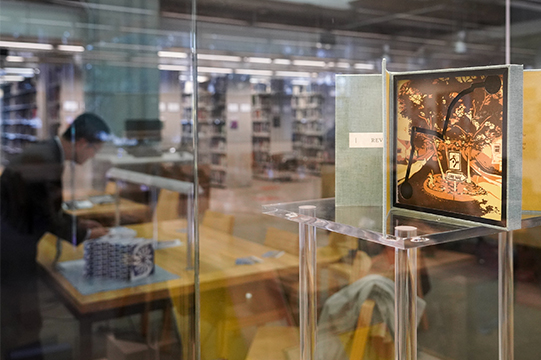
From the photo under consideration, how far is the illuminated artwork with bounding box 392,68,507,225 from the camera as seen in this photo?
92 cm

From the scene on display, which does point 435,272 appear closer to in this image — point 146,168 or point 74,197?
point 146,168

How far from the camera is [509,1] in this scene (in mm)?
2789

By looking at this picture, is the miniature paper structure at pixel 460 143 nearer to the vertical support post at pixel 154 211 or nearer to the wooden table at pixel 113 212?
the vertical support post at pixel 154 211

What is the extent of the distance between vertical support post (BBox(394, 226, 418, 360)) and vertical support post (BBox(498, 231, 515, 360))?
0.46 metres

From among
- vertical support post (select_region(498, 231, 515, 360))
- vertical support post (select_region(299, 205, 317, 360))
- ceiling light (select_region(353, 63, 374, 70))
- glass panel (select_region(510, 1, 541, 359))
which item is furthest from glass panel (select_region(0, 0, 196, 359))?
glass panel (select_region(510, 1, 541, 359))

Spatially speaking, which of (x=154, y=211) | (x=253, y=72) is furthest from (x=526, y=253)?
(x=154, y=211)

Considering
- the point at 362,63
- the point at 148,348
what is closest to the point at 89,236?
the point at 148,348

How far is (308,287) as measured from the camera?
1.24 m

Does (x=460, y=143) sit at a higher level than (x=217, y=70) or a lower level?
lower

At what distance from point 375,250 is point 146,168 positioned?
155 cm

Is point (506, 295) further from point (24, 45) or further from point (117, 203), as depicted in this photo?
point (24, 45)

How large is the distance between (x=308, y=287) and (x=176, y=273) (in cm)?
169

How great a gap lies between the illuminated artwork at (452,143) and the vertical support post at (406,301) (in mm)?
133

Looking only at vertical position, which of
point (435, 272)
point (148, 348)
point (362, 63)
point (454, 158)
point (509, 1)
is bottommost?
point (148, 348)
